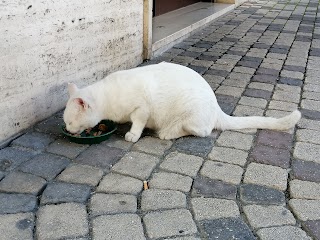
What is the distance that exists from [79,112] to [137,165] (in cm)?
68

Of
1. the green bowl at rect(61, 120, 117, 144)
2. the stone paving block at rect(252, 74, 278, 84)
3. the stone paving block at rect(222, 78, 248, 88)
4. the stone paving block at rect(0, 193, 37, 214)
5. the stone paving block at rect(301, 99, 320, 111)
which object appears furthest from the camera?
the stone paving block at rect(252, 74, 278, 84)

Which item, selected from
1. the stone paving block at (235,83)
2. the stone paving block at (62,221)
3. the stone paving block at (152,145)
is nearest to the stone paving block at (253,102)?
the stone paving block at (235,83)

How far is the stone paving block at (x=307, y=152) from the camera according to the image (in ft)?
11.3

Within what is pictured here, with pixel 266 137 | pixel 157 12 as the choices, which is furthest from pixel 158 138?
pixel 157 12

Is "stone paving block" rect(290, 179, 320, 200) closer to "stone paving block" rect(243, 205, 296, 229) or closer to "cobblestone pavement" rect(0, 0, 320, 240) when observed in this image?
"cobblestone pavement" rect(0, 0, 320, 240)

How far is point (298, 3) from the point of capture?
12.5 metres

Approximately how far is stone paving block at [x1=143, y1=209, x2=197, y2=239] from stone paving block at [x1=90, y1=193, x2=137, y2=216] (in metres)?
0.16

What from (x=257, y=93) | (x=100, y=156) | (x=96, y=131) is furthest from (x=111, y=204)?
(x=257, y=93)

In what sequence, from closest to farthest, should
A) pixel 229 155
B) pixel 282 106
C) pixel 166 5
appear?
1. pixel 229 155
2. pixel 282 106
3. pixel 166 5

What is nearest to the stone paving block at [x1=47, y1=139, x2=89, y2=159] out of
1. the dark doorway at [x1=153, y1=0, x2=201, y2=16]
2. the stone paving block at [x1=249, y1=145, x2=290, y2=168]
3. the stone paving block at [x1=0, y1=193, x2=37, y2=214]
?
the stone paving block at [x1=0, y1=193, x2=37, y2=214]

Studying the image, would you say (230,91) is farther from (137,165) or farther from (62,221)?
(62,221)

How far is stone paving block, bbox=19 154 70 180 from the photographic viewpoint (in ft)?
10.1

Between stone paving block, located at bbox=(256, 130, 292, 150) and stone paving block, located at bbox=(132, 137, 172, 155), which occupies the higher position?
stone paving block, located at bbox=(256, 130, 292, 150)

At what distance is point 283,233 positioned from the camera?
8.21 ft
